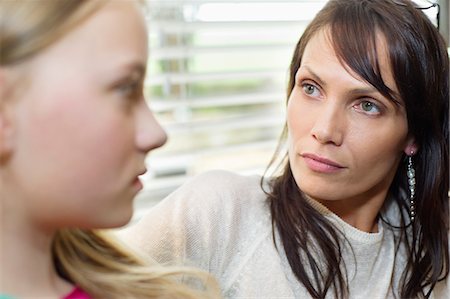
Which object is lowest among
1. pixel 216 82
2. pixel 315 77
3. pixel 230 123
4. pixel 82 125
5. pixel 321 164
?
pixel 230 123

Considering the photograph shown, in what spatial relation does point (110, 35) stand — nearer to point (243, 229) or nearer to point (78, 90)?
point (78, 90)

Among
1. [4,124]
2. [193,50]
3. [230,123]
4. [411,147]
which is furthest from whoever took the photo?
[230,123]

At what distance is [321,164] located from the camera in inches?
42.8

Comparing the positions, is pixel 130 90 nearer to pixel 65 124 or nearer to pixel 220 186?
pixel 65 124

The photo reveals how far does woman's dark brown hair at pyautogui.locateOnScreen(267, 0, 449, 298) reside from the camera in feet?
3.60

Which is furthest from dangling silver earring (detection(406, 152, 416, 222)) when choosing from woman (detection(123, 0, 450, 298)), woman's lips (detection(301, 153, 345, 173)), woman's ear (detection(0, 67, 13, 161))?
woman's ear (detection(0, 67, 13, 161))

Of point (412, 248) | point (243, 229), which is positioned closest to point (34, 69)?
point (243, 229)

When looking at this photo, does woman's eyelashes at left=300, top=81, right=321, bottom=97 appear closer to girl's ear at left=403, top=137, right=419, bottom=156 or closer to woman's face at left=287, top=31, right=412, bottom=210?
woman's face at left=287, top=31, right=412, bottom=210

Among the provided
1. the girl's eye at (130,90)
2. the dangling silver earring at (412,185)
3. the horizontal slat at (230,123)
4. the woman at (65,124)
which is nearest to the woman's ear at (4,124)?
the woman at (65,124)

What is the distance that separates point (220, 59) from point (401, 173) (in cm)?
56

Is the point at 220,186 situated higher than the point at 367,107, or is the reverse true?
the point at 367,107

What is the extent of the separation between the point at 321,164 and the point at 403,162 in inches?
10.7

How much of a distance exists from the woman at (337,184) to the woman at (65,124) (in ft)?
1.20

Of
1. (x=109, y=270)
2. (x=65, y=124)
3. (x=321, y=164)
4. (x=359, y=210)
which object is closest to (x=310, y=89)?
(x=321, y=164)
